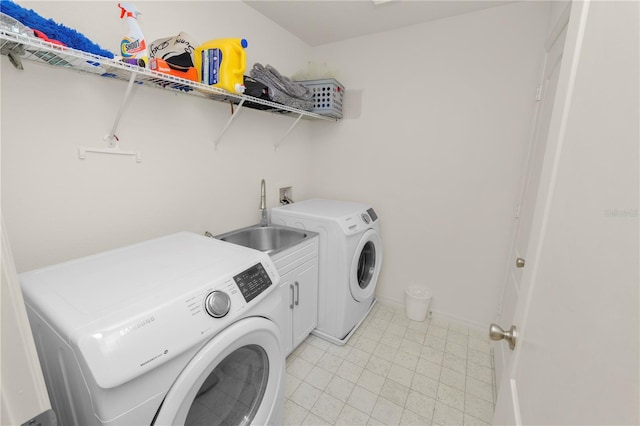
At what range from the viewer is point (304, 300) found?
2.03 metres

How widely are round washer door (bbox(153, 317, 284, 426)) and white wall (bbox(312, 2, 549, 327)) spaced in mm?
1795

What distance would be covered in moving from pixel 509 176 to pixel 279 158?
6.26ft

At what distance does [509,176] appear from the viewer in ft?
6.88

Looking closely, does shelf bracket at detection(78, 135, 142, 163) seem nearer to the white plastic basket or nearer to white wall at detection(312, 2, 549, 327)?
the white plastic basket

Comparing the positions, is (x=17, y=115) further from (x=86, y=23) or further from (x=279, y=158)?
(x=279, y=158)

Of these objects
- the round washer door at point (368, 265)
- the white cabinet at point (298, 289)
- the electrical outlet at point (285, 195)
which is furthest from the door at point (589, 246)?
the electrical outlet at point (285, 195)

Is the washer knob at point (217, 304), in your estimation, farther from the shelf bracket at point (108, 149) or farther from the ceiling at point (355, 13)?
the ceiling at point (355, 13)

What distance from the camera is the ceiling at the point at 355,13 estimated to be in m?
1.95

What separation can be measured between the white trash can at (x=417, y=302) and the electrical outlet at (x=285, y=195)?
145 centimetres

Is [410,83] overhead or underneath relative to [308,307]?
overhead

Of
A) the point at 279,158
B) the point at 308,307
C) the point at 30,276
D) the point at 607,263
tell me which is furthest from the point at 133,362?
the point at 279,158

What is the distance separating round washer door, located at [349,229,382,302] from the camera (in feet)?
7.41

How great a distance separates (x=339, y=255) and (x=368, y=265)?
613 millimetres

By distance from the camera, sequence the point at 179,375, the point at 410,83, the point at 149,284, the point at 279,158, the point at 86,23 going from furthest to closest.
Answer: the point at 279,158 → the point at 410,83 → the point at 86,23 → the point at 149,284 → the point at 179,375
